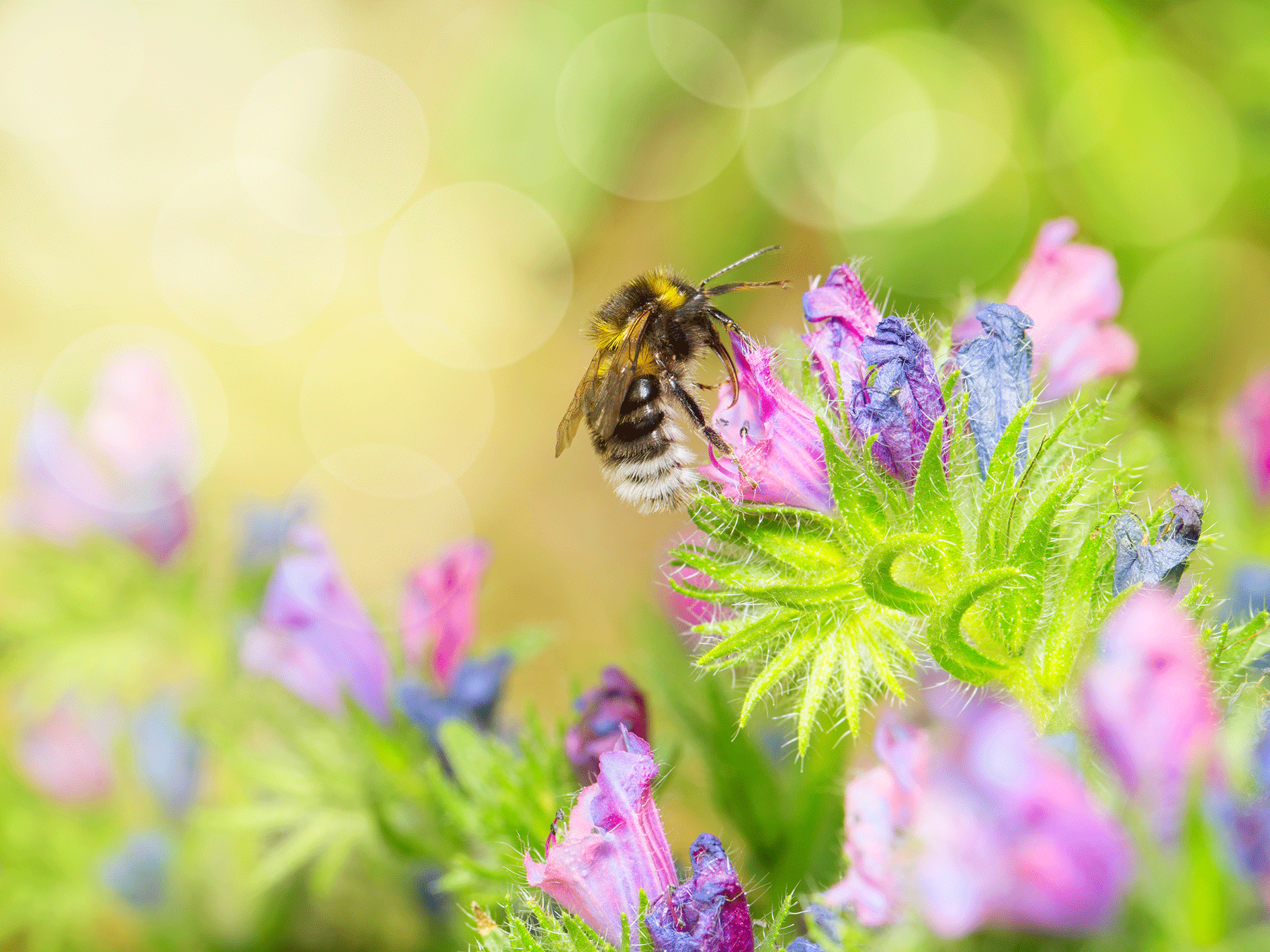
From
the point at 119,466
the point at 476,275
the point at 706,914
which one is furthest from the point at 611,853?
the point at 476,275

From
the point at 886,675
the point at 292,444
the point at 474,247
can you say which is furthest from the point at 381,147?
the point at 886,675

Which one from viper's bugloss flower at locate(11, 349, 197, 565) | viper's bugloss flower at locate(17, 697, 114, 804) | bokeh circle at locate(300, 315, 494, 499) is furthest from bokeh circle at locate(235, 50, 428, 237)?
viper's bugloss flower at locate(17, 697, 114, 804)

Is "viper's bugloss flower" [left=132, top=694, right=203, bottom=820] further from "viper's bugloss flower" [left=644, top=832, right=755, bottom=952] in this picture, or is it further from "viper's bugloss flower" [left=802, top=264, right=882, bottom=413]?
"viper's bugloss flower" [left=802, top=264, right=882, bottom=413]

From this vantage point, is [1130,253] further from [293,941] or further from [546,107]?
[293,941]

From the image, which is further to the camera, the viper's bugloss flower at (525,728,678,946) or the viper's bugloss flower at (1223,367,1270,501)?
the viper's bugloss flower at (1223,367,1270,501)

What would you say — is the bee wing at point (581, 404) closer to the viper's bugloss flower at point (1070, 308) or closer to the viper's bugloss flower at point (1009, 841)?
the viper's bugloss flower at point (1070, 308)

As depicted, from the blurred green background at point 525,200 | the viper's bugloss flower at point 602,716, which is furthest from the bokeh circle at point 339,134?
the viper's bugloss flower at point 602,716
